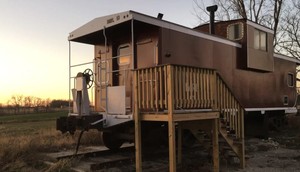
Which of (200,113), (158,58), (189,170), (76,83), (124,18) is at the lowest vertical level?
(189,170)

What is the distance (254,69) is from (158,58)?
220 inches

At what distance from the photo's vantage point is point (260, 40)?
13414 millimetres

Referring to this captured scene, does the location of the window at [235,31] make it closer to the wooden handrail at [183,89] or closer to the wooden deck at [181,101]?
the wooden deck at [181,101]

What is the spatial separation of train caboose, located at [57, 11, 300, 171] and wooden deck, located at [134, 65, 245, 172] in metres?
0.02

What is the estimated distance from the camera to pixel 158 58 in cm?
884

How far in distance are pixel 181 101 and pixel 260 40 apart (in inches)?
295

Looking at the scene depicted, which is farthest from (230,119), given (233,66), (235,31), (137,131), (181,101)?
(235,31)

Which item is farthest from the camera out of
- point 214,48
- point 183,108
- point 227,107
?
point 214,48

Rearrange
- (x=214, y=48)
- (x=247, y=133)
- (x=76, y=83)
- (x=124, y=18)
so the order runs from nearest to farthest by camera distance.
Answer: (x=124, y=18) < (x=76, y=83) < (x=214, y=48) < (x=247, y=133)

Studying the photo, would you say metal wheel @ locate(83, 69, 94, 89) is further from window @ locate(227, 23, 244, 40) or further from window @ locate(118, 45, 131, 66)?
window @ locate(227, 23, 244, 40)

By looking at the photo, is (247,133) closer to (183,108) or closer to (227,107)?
(227,107)

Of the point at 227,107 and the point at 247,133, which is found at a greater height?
the point at 227,107

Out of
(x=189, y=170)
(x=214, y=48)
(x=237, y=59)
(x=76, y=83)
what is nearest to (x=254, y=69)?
(x=237, y=59)

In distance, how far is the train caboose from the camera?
7450 mm
